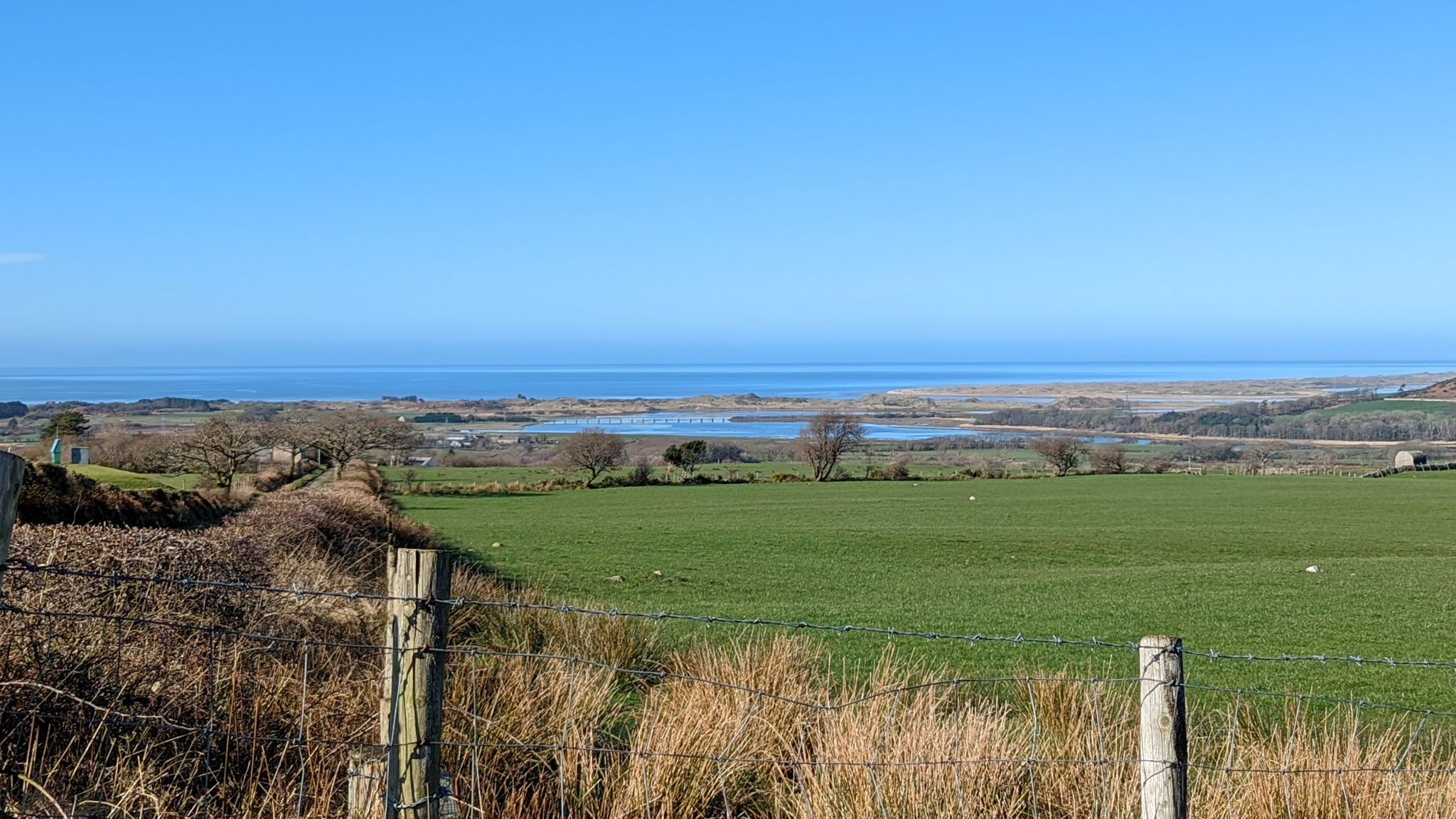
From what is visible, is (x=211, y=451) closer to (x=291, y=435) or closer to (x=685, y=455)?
(x=291, y=435)

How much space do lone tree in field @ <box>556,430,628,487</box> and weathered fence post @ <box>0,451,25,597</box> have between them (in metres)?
60.6

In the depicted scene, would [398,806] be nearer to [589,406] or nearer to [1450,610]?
[1450,610]

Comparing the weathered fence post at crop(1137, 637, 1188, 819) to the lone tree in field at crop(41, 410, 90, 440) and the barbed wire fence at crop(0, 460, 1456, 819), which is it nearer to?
the barbed wire fence at crop(0, 460, 1456, 819)

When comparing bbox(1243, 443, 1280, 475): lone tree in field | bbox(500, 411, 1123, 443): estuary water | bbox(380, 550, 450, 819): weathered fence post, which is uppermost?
bbox(380, 550, 450, 819): weathered fence post

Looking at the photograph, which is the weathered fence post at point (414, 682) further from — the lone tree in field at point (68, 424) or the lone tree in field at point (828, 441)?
the lone tree in field at point (828, 441)

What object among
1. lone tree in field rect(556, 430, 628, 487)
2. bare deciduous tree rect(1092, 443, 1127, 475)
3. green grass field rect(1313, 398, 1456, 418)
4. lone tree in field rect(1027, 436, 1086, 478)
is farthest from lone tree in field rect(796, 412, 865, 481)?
green grass field rect(1313, 398, 1456, 418)

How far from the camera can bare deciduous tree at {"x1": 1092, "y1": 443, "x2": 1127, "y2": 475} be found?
68.9 meters

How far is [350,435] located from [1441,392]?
130m

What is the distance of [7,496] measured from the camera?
3.33 metres

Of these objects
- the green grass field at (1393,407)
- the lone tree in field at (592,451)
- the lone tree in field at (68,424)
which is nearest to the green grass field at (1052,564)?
the lone tree in field at (68,424)

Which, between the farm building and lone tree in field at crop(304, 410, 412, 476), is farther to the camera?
the farm building

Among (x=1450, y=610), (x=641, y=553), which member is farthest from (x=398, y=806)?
(x=641, y=553)

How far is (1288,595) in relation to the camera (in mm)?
19266

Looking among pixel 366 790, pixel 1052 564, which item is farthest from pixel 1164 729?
pixel 1052 564
